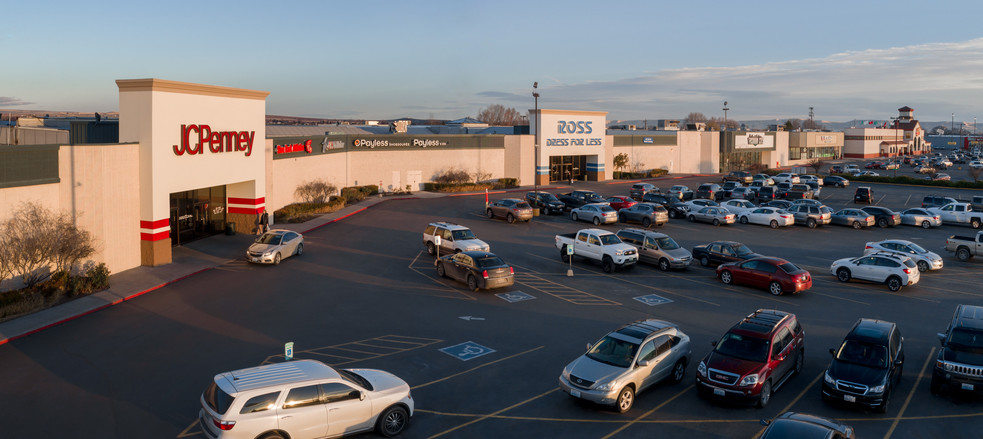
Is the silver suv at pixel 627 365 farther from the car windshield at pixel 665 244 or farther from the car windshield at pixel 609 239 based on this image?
the car windshield at pixel 665 244

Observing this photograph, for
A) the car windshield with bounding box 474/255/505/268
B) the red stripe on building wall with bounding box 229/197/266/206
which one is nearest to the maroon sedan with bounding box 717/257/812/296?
the car windshield with bounding box 474/255/505/268

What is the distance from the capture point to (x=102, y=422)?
42.3 feet

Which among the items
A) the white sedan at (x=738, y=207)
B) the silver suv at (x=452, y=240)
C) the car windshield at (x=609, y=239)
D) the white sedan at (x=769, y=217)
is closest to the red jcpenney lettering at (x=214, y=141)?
the silver suv at (x=452, y=240)

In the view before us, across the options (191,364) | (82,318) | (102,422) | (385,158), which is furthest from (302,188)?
(102,422)

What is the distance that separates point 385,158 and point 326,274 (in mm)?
31307

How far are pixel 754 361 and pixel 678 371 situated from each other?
1.83 meters

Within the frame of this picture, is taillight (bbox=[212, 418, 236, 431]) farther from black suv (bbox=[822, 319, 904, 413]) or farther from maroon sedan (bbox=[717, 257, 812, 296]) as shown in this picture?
maroon sedan (bbox=[717, 257, 812, 296])

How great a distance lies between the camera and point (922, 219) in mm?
39938

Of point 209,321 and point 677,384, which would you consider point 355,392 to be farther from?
point 209,321

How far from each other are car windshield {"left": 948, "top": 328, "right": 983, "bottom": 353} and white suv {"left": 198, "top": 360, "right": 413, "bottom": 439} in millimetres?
12361

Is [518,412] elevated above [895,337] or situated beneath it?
situated beneath

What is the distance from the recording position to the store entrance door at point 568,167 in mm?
69688

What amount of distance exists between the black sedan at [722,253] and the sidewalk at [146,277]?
69.6ft

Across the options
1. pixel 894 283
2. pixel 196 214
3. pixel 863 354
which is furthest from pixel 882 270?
pixel 196 214
